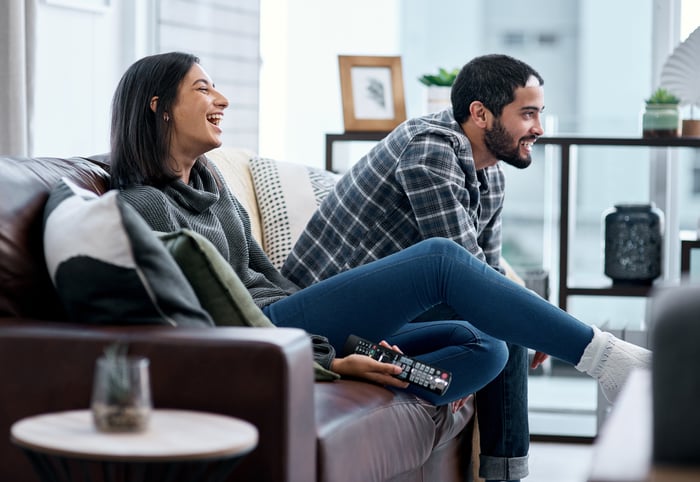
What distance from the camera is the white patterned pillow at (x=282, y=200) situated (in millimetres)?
3047

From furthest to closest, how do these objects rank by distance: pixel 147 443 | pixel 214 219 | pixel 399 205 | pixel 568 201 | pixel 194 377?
pixel 568 201
pixel 399 205
pixel 214 219
pixel 194 377
pixel 147 443

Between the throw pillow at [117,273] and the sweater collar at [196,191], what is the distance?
0.56 meters

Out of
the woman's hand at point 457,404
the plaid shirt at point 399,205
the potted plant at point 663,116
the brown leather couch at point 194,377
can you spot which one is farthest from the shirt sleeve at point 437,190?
the potted plant at point 663,116

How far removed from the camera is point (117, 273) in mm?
1725

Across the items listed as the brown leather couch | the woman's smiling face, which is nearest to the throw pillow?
the brown leather couch

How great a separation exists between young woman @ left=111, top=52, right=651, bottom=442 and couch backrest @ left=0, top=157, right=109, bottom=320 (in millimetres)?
231

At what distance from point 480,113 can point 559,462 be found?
1177 millimetres

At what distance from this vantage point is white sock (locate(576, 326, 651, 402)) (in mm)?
2193

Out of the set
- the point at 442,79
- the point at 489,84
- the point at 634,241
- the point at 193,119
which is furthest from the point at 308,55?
the point at 193,119

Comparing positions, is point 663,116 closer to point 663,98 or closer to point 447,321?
point 663,98

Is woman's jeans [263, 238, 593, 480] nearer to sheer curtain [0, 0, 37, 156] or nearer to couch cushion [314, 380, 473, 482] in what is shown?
couch cushion [314, 380, 473, 482]

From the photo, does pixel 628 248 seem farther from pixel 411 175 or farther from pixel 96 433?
pixel 96 433

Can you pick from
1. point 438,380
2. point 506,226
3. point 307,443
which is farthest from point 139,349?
point 506,226

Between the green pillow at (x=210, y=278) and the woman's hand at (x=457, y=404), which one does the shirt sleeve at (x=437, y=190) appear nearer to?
the woman's hand at (x=457, y=404)
